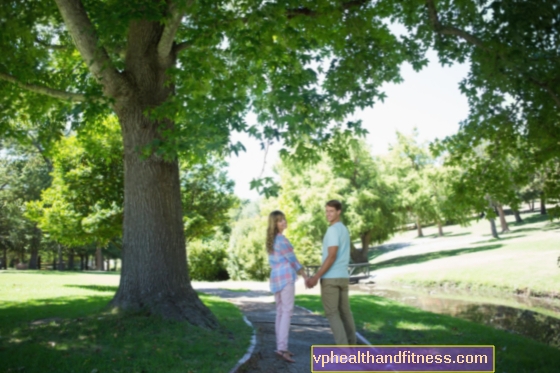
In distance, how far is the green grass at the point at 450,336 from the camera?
7.83 meters

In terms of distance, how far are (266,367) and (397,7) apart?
1066 centimetres

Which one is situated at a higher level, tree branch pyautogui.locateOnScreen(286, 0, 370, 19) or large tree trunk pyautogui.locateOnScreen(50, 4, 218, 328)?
tree branch pyautogui.locateOnScreen(286, 0, 370, 19)

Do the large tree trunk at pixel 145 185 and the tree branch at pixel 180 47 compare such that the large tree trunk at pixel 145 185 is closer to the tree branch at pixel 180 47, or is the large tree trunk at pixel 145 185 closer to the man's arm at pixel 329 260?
the tree branch at pixel 180 47

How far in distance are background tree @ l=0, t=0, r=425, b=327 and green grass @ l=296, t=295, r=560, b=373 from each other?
3.97 metres

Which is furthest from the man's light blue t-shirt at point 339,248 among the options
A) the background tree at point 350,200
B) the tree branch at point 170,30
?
the background tree at point 350,200

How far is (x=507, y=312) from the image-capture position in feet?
50.2

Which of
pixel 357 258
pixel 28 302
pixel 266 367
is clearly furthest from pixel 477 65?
pixel 357 258

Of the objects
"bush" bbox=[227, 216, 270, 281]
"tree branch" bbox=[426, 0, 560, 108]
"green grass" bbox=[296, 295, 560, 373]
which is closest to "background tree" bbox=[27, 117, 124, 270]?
"green grass" bbox=[296, 295, 560, 373]

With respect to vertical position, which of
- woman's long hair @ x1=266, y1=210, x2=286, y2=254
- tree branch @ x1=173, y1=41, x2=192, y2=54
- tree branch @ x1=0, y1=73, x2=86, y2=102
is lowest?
woman's long hair @ x1=266, y1=210, x2=286, y2=254

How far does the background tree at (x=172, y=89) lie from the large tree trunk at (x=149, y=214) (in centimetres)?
2

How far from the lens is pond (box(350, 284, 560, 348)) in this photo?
1205cm

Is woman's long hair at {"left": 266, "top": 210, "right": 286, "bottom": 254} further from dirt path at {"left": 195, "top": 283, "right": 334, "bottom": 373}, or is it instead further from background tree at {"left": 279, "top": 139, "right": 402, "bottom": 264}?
background tree at {"left": 279, "top": 139, "right": 402, "bottom": 264}

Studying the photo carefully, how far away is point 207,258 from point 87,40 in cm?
3317

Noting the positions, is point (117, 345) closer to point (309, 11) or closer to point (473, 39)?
point (309, 11)
